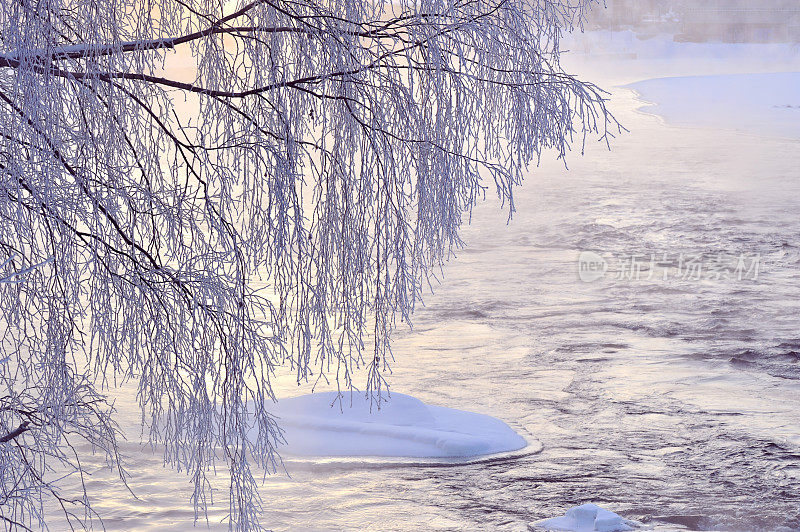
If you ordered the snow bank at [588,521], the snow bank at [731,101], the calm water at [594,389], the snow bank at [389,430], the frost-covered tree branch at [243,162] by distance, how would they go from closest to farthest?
the frost-covered tree branch at [243,162], the snow bank at [588,521], the calm water at [594,389], the snow bank at [389,430], the snow bank at [731,101]

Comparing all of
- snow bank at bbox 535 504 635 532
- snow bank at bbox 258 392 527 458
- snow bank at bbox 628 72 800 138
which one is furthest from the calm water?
snow bank at bbox 628 72 800 138

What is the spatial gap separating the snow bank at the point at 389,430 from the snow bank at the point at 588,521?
5.38 feet

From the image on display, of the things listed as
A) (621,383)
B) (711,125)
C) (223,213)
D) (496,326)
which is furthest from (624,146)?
(223,213)

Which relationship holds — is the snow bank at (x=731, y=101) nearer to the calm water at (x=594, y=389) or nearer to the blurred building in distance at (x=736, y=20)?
the calm water at (x=594, y=389)

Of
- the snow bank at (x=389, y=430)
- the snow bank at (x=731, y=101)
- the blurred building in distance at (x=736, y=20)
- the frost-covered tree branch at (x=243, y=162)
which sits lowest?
the snow bank at (x=389, y=430)

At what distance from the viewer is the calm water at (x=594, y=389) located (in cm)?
804

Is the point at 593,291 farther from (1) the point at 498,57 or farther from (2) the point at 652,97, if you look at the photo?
(2) the point at 652,97

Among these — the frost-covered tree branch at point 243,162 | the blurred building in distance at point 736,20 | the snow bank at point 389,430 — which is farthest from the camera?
the blurred building in distance at point 736,20

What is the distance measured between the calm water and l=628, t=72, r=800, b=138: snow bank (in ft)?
71.1

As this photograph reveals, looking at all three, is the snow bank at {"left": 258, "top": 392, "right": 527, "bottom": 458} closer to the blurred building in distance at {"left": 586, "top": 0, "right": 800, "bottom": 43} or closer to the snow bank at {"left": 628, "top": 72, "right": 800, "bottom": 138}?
the snow bank at {"left": 628, "top": 72, "right": 800, "bottom": 138}

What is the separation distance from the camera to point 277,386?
36.8 ft

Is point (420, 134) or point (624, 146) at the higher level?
point (420, 134)

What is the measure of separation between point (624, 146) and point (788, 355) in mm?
26311

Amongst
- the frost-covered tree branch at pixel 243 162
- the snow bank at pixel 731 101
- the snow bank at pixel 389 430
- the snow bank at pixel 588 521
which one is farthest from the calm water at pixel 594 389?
the snow bank at pixel 731 101
